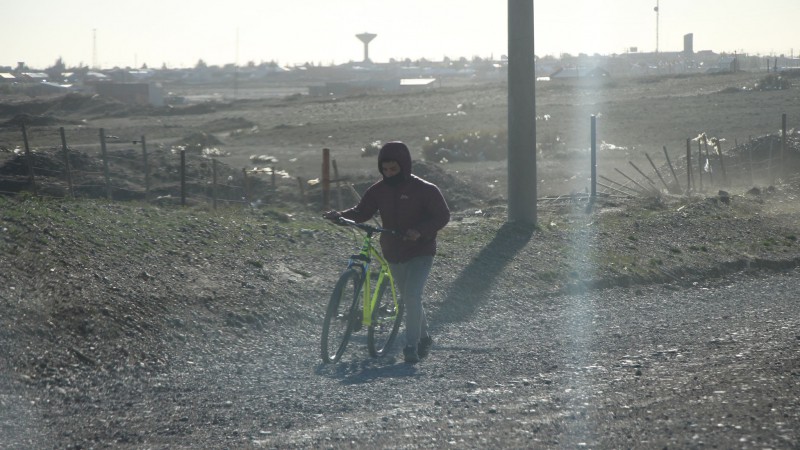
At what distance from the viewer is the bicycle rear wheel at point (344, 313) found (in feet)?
28.0

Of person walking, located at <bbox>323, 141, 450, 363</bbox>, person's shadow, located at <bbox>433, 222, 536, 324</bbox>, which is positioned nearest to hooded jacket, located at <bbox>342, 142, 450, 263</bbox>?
person walking, located at <bbox>323, 141, 450, 363</bbox>

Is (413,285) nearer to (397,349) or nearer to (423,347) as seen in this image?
(423,347)

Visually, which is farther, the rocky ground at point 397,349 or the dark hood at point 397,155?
the dark hood at point 397,155

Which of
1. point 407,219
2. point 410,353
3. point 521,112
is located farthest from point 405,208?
point 521,112

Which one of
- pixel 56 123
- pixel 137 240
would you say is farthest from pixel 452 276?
pixel 56 123

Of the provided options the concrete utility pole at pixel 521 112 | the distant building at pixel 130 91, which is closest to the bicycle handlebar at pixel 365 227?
the concrete utility pole at pixel 521 112

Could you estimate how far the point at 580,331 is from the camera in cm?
1029

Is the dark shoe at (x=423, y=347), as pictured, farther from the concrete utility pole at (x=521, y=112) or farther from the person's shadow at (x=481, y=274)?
the concrete utility pole at (x=521, y=112)

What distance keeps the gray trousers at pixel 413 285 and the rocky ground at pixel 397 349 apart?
0.95 feet

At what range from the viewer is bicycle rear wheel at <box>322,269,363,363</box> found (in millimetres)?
8539

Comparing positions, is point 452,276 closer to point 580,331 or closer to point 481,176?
point 580,331

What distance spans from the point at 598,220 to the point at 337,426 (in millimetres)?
10730

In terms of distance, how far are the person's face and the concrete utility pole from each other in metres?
6.97

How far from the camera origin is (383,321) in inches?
352
